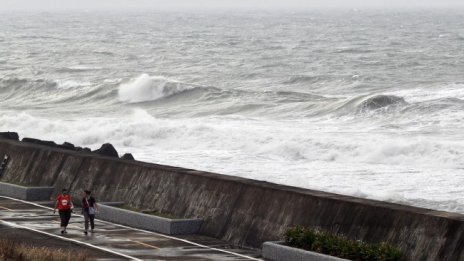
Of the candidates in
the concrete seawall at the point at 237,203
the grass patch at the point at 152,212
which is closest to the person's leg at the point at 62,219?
the grass patch at the point at 152,212

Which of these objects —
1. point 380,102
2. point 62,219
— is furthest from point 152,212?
point 380,102

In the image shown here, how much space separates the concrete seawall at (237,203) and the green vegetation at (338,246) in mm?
461

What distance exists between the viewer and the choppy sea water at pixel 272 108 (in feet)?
124

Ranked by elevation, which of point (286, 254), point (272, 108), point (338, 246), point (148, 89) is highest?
point (148, 89)

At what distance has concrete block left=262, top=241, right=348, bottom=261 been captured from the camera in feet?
64.3

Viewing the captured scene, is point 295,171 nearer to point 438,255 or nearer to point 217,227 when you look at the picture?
point 217,227

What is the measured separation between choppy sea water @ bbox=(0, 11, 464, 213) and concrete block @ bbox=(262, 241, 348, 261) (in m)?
9.85

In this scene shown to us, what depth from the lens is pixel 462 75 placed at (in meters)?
68.1

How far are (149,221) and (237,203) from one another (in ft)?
6.39

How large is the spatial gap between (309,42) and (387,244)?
92824 millimetres

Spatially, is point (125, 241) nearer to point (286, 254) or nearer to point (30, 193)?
point (286, 254)

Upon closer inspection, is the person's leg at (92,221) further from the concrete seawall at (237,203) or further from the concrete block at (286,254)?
the concrete block at (286,254)

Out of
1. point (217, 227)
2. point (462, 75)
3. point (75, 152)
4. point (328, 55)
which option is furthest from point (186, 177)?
point (328, 55)

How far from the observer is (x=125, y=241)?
2227 centimetres
